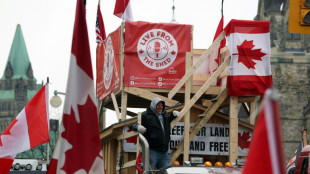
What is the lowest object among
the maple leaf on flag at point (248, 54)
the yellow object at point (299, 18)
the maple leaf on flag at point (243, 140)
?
the maple leaf on flag at point (243, 140)

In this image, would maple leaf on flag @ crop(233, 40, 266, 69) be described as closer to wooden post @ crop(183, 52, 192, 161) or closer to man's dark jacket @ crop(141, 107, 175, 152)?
wooden post @ crop(183, 52, 192, 161)

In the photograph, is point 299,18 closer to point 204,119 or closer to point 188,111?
point 188,111

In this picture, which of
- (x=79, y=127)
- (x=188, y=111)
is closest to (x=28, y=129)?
(x=188, y=111)

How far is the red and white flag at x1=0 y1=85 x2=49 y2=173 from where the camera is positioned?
15.0 m

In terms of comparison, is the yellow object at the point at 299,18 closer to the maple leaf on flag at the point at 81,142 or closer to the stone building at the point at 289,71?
the maple leaf on flag at the point at 81,142

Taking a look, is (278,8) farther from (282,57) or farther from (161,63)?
(161,63)

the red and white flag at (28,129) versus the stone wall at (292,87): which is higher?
the stone wall at (292,87)

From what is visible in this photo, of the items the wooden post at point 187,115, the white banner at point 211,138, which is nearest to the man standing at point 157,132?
the wooden post at point 187,115

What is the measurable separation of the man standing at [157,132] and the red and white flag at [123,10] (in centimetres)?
977

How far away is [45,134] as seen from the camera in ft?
54.4

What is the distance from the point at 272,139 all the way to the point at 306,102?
70186 millimetres

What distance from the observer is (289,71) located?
73.1 m

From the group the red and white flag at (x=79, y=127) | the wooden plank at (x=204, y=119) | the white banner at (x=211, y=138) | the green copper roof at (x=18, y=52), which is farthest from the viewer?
the green copper roof at (x=18, y=52)

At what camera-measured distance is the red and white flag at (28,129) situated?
49.3 ft
